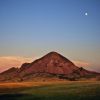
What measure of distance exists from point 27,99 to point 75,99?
10565 millimetres

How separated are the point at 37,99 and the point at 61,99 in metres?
5.35

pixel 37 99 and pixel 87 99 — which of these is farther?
pixel 37 99

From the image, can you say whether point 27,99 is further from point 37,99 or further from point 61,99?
point 61,99

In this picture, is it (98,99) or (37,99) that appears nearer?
(98,99)

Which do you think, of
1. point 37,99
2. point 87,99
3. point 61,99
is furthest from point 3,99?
point 87,99

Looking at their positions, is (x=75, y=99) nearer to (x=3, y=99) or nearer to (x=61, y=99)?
(x=61, y=99)

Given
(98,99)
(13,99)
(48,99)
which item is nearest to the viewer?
(98,99)

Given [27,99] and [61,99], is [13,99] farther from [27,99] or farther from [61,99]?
[61,99]

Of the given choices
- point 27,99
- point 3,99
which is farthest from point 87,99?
point 3,99

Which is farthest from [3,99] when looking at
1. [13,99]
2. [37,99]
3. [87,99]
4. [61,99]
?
[87,99]

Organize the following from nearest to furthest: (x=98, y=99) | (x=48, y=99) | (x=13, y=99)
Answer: (x=98, y=99)
(x=48, y=99)
(x=13, y=99)

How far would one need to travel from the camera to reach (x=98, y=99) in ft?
188

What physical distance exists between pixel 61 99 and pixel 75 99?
2984 mm

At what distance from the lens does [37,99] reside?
205ft
